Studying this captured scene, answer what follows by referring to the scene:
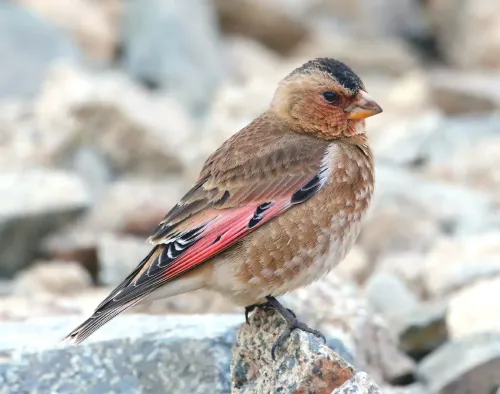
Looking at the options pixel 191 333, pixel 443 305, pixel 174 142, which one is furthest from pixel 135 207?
pixel 191 333

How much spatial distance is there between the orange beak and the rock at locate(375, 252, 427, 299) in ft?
9.83

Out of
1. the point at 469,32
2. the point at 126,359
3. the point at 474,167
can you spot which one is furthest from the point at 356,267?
the point at 469,32

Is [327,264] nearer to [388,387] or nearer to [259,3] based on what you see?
[388,387]

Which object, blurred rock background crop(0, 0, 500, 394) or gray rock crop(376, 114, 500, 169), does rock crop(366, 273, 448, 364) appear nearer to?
blurred rock background crop(0, 0, 500, 394)

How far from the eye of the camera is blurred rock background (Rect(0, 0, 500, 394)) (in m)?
7.54

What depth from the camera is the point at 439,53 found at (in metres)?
18.6

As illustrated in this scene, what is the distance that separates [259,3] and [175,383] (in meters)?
12.1

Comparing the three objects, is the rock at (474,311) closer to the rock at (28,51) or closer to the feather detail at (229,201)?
the feather detail at (229,201)

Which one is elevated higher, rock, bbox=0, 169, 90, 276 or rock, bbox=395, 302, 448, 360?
rock, bbox=0, 169, 90, 276

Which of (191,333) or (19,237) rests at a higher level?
(19,237)

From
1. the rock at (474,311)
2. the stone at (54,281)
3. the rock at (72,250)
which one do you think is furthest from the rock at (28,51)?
the rock at (474,311)

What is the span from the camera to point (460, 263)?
841cm

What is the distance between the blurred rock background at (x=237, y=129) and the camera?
754cm

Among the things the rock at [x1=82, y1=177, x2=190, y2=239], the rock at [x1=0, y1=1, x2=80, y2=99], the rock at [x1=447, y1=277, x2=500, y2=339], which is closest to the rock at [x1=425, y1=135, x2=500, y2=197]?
the rock at [x1=82, y1=177, x2=190, y2=239]
